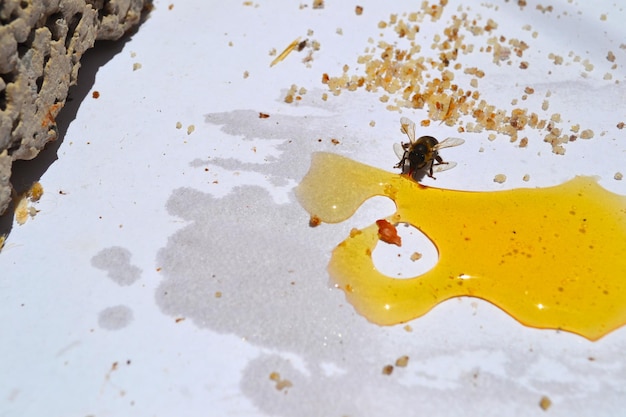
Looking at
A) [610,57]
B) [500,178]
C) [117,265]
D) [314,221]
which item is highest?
[610,57]

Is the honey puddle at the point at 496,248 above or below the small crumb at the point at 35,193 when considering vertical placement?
above

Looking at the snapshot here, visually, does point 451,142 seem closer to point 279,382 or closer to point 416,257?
point 416,257

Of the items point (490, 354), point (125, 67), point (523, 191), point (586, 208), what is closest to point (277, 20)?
point (125, 67)

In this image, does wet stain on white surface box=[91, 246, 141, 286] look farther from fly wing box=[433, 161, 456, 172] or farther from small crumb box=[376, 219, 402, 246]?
fly wing box=[433, 161, 456, 172]

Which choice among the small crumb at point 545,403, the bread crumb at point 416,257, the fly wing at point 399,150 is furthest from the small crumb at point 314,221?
the small crumb at point 545,403

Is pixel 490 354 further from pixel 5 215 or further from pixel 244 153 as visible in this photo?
pixel 5 215

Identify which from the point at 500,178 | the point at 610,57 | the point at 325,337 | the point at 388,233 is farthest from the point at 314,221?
the point at 610,57

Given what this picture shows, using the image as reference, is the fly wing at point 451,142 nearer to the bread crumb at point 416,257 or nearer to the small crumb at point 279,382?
the bread crumb at point 416,257
